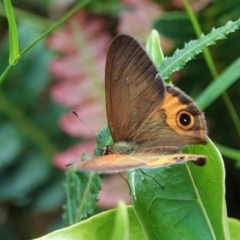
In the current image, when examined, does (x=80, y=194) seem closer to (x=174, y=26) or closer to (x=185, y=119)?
(x=185, y=119)

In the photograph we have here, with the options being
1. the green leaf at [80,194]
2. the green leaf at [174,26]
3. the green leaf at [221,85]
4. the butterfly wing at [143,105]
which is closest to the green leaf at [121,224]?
the butterfly wing at [143,105]

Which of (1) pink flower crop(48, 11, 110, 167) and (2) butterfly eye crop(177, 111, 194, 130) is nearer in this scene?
(2) butterfly eye crop(177, 111, 194, 130)

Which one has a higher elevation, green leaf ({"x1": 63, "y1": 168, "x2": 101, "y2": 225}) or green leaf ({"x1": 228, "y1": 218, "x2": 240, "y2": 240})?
green leaf ({"x1": 63, "y1": 168, "x2": 101, "y2": 225})

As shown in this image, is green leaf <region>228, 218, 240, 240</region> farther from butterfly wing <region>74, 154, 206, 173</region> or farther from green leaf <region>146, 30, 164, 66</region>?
green leaf <region>146, 30, 164, 66</region>

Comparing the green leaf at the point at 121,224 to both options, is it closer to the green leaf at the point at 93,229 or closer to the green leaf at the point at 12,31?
the green leaf at the point at 93,229

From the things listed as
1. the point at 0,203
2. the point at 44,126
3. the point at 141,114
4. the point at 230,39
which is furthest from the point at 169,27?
the point at 0,203

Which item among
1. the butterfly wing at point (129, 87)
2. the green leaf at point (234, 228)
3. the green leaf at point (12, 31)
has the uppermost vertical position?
the green leaf at point (12, 31)

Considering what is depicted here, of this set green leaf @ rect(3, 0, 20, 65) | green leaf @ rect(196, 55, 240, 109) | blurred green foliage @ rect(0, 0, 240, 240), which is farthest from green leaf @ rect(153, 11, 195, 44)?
green leaf @ rect(3, 0, 20, 65)
